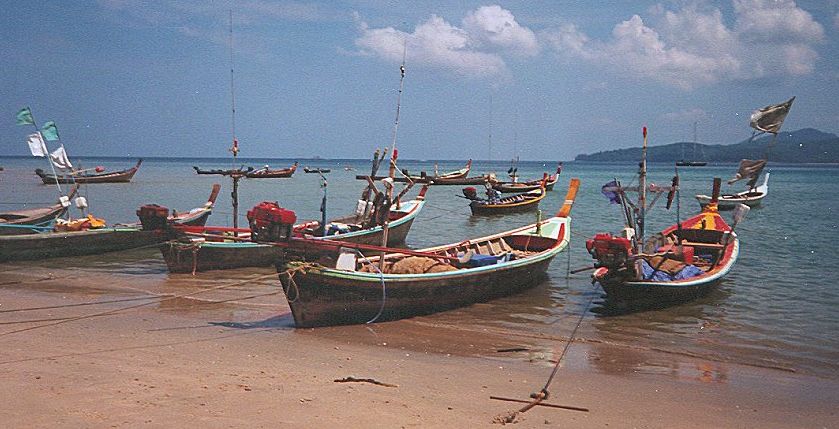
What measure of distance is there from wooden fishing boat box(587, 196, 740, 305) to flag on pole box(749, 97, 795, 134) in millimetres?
2556

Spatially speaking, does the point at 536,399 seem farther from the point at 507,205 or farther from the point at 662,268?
the point at 507,205

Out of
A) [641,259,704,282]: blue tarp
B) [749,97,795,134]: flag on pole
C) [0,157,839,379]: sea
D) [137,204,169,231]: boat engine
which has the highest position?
[749,97,795,134]: flag on pole

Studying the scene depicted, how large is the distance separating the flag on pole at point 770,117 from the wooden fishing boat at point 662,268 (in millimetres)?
2556

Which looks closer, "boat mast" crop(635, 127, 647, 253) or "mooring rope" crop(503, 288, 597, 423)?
"mooring rope" crop(503, 288, 597, 423)

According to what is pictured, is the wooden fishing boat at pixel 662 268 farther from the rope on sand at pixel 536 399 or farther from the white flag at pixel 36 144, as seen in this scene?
the white flag at pixel 36 144

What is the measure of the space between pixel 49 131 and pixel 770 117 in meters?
17.7

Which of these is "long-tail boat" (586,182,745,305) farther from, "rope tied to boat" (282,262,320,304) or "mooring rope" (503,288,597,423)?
"rope tied to boat" (282,262,320,304)

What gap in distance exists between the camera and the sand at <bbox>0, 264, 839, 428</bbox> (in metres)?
6.61

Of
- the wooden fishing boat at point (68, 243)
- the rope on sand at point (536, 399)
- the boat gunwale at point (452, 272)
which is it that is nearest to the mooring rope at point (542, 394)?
the rope on sand at point (536, 399)

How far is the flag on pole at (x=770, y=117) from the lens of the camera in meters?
15.7

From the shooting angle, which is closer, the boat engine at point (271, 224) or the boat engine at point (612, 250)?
the boat engine at point (271, 224)

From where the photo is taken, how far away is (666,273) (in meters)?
13.4

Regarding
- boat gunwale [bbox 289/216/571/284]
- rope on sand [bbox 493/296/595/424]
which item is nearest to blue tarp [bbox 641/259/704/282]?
boat gunwale [bbox 289/216/571/284]

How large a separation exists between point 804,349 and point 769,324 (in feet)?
5.42
